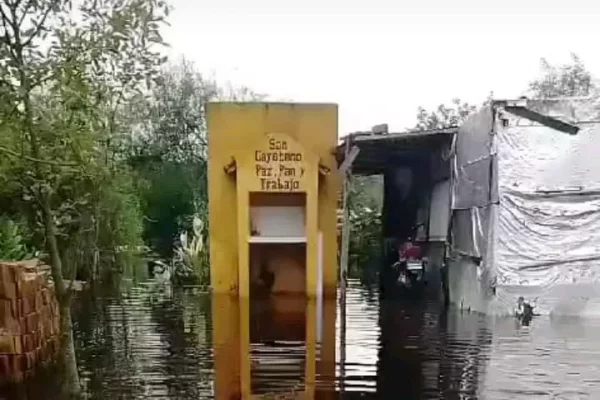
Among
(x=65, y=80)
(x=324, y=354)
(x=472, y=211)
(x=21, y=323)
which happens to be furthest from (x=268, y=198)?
(x=65, y=80)

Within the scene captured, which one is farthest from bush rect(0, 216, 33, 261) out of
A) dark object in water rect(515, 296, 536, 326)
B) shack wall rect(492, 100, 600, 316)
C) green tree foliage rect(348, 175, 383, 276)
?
green tree foliage rect(348, 175, 383, 276)

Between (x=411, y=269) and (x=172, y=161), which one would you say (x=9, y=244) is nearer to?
(x=411, y=269)

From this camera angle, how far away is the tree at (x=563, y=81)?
33.8 metres

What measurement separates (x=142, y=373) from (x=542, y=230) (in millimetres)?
7666

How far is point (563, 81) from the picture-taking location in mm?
34500

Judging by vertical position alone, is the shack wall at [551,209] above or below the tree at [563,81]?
below

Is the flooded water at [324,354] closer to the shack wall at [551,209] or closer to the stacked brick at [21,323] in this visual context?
the stacked brick at [21,323]

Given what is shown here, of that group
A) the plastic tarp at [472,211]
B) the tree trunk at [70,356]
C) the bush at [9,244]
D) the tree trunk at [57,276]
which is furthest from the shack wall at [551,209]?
the tree trunk at [57,276]

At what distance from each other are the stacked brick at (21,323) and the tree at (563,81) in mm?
26517

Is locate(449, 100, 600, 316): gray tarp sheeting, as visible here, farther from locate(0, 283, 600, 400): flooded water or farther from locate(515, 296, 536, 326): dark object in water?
locate(0, 283, 600, 400): flooded water

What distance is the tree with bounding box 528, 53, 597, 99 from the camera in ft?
111

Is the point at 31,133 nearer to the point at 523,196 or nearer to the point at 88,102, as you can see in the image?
the point at 88,102

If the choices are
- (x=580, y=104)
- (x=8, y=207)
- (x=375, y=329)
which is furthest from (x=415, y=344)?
(x=8, y=207)

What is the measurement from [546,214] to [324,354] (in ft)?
18.1
